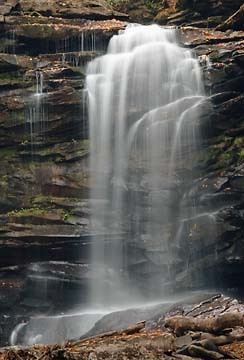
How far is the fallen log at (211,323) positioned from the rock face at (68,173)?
332 inches

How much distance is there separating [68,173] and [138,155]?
301 centimetres

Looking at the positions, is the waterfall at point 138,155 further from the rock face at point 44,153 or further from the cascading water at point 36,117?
the cascading water at point 36,117

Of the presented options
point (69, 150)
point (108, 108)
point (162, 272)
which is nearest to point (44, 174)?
point (69, 150)

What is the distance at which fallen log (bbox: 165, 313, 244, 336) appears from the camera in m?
11.3

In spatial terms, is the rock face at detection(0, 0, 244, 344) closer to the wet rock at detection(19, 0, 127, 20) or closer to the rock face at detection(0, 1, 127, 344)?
the rock face at detection(0, 1, 127, 344)

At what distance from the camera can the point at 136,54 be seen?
23.3 m

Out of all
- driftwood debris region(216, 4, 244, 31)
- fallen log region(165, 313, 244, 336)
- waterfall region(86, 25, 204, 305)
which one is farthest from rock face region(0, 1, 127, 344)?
fallen log region(165, 313, 244, 336)

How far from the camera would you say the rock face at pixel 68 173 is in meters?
20.3

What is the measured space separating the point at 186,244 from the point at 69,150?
6.27 m

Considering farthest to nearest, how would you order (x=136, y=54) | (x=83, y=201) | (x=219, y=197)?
(x=136, y=54) → (x=83, y=201) → (x=219, y=197)

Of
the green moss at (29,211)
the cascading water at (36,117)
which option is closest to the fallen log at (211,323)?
the green moss at (29,211)

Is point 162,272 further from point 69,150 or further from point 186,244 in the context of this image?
point 69,150

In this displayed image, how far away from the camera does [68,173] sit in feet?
73.0

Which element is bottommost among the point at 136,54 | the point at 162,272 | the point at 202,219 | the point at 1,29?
the point at 162,272
